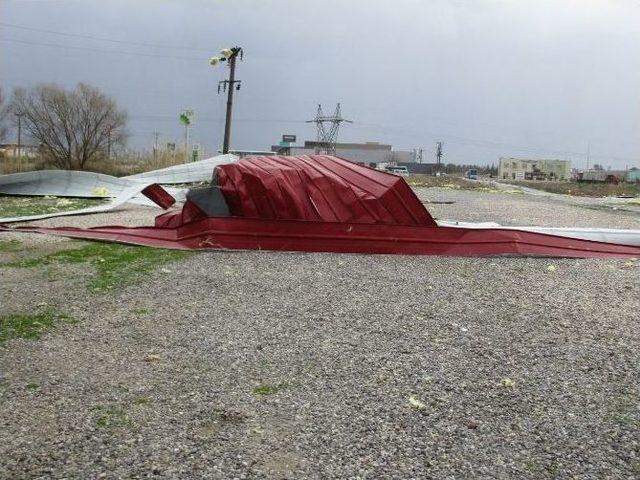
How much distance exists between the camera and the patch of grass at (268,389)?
3.64 metres

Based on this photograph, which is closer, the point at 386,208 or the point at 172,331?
the point at 172,331

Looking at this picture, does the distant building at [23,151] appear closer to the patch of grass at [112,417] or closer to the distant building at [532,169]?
the patch of grass at [112,417]

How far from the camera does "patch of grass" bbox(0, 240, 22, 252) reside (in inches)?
332

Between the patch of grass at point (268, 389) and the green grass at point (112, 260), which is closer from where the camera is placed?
the patch of grass at point (268, 389)

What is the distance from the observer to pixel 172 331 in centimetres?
482

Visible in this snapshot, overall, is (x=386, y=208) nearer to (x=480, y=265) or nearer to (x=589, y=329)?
(x=480, y=265)

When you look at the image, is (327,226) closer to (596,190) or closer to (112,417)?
(112,417)

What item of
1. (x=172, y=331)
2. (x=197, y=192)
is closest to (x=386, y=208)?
(x=197, y=192)

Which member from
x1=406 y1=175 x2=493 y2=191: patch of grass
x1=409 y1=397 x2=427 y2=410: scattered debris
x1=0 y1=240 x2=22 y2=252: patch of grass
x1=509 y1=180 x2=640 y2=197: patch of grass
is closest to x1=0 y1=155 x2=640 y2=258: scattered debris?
x1=0 y1=240 x2=22 y2=252: patch of grass

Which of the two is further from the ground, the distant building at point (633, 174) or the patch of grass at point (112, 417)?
the distant building at point (633, 174)

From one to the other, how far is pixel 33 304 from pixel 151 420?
2.80 meters

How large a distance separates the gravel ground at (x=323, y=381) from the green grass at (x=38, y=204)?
304 inches

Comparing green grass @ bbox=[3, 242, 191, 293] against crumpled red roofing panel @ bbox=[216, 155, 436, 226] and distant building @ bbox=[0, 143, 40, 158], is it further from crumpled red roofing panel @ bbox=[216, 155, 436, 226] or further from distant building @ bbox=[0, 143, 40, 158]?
distant building @ bbox=[0, 143, 40, 158]

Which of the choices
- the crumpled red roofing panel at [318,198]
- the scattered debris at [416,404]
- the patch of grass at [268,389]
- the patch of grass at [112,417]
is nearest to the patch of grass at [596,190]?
the crumpled red roofing panel at [318,198]
